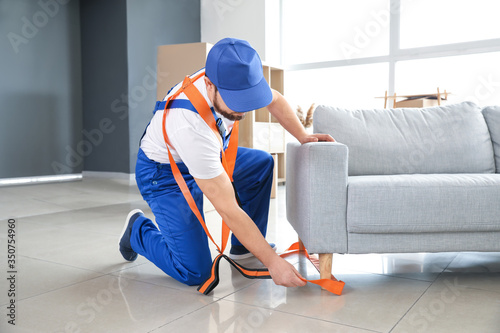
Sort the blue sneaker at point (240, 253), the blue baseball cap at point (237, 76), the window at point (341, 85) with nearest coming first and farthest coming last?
the blue baseball cap at point (237, 76) < the blue sneaker at point (240, 253) < the window at point (341, 85)

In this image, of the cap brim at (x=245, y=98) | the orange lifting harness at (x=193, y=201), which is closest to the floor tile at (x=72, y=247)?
the orange lifting harness at (x=193, y=201)

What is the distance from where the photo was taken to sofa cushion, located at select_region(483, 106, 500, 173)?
2223 mm

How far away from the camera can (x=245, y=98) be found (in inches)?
51.3

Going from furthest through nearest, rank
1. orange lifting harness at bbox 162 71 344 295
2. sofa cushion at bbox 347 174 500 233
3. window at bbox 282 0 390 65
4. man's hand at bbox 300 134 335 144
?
window at bbox 282 0 390 65, man's hand at bbox 300 134 335 144, sofa cushion at bbox 347 174 500 233, orange lifting harness at bbox 162 71 344 295

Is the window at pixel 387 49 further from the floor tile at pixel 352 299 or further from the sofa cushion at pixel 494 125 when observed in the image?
the floor tile at pixel 352 299

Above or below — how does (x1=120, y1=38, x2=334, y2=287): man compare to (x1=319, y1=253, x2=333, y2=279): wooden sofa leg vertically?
above

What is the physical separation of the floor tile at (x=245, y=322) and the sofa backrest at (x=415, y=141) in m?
1.01

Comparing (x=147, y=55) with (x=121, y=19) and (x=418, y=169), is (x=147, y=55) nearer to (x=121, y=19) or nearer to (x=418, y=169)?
(x=121, y=19)

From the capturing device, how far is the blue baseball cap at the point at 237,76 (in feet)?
4.21

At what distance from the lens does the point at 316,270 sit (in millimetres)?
1914

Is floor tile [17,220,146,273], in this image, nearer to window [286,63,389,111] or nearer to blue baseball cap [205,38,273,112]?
blue baseball cap [205,38,273,112]

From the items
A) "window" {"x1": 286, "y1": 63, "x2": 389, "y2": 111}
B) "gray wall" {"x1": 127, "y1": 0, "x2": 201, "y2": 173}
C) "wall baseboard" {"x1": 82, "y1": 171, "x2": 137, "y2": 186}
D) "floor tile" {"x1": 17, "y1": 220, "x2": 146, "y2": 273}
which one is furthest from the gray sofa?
"gray wall" {"x1": 127, "y1": 0, "x2": 201, "y2": 173}

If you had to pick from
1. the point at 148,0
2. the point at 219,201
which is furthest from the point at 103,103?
the point at 219,201

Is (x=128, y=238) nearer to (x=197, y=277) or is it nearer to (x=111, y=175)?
(x=197, y=277)
